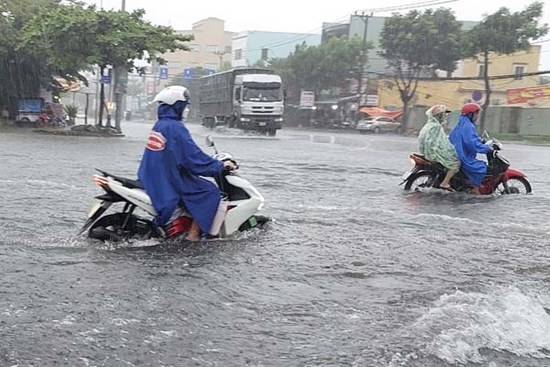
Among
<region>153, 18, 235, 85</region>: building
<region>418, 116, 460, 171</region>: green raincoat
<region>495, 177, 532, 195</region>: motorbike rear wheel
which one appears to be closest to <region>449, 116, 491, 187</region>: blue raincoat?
<region>418, 116, 460, 171</region>: green raincoat

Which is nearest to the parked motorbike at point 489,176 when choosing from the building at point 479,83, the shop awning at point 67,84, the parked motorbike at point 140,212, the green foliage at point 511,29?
the parked motorbike at point 140,212

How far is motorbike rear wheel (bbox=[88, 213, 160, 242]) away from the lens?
601 cm

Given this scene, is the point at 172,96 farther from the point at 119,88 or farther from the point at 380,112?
the point at 380,112

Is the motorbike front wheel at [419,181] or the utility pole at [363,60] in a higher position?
the utility pole at [363,60]

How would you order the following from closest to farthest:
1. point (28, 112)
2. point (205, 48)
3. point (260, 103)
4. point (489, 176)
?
point (489, 176) → point (28, 112) → point (260, 103) → point (205, 48)

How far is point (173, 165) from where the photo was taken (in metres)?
5.78

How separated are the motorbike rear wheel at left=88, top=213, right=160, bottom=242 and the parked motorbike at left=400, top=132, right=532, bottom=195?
546cm

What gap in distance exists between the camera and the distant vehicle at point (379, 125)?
150 ft

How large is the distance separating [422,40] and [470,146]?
34156 mm

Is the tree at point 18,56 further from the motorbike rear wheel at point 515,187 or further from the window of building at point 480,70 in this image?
the window of building at point 480,70

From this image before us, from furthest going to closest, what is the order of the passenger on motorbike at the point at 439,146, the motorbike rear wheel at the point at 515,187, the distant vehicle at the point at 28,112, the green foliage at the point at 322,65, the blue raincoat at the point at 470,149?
the green foliage at the point at 322,65 → the distant vehicle at the point at 28,112 → the motorbike rear wheel at the point at 515,187 → the passenger on motorbike at the point at 439,146 → the blue raincoat at the point at 470,149

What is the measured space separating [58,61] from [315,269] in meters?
21.3

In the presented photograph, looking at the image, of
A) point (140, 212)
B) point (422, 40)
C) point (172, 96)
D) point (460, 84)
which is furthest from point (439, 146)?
point (460, 84)

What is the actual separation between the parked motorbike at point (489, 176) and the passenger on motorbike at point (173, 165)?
5.27 m
